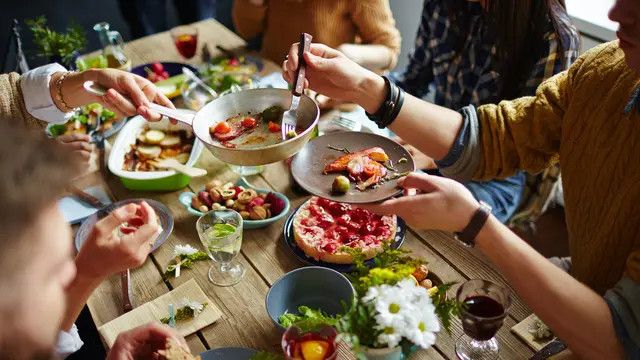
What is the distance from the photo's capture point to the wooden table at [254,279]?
4.14ft

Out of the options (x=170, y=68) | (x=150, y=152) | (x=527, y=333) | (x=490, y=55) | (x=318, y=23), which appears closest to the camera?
(x=527, y=333)

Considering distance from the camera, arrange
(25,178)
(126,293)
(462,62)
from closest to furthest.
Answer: (25,178), (126,293), (462,62)

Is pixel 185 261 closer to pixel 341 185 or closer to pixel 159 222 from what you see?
pixel 159 222

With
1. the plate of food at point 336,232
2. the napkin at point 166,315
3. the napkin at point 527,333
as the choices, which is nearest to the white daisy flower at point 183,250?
the napkin at point 166,315

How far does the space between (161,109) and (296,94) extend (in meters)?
0.36

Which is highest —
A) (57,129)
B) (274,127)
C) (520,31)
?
(520,31)

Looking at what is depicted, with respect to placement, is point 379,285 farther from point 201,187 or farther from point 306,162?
point 201,187

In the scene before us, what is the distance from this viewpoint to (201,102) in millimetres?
2090

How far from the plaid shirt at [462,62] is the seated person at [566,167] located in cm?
27

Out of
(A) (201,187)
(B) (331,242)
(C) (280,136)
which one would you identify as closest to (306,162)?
(C) (280,136)

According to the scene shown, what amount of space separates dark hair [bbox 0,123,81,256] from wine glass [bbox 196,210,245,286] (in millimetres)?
550

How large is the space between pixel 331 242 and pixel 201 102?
0.91 meters

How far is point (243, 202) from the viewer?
1593mm

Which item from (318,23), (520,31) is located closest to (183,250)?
(520,31)
